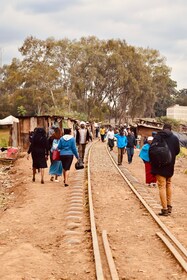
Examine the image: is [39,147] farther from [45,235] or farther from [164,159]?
[45,235]

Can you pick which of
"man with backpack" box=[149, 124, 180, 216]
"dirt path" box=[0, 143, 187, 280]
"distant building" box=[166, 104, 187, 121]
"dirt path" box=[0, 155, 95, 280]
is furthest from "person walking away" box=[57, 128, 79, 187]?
"distant building" box=[166, 104, 187, 121]

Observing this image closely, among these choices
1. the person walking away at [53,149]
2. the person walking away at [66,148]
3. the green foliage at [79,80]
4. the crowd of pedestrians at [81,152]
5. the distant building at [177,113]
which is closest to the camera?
the crowd of pedestrians at [81,152]

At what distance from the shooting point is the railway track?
5.95 m

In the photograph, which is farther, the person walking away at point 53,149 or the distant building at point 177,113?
the distant building at point 177,113

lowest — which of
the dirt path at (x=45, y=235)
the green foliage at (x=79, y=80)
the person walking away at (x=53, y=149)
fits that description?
the dirt path at (x=45, y=235)

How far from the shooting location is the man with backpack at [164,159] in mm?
9406

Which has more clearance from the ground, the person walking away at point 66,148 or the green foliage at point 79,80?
the green foliage at point 79,80

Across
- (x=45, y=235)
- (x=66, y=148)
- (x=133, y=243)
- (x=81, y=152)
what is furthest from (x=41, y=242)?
(x=81, y=152)

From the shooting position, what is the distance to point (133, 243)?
7.33m

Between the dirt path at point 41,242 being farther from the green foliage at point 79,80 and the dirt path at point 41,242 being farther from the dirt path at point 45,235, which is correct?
the green foliage at point 79,80

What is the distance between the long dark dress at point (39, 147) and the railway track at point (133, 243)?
95.2 inches

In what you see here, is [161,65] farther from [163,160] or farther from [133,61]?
[163,160]

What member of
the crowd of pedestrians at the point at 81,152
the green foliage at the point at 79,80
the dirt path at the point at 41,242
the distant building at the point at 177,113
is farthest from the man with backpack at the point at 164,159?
the distant building at the point at 177,113

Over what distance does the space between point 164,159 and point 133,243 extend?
2.55 metres
